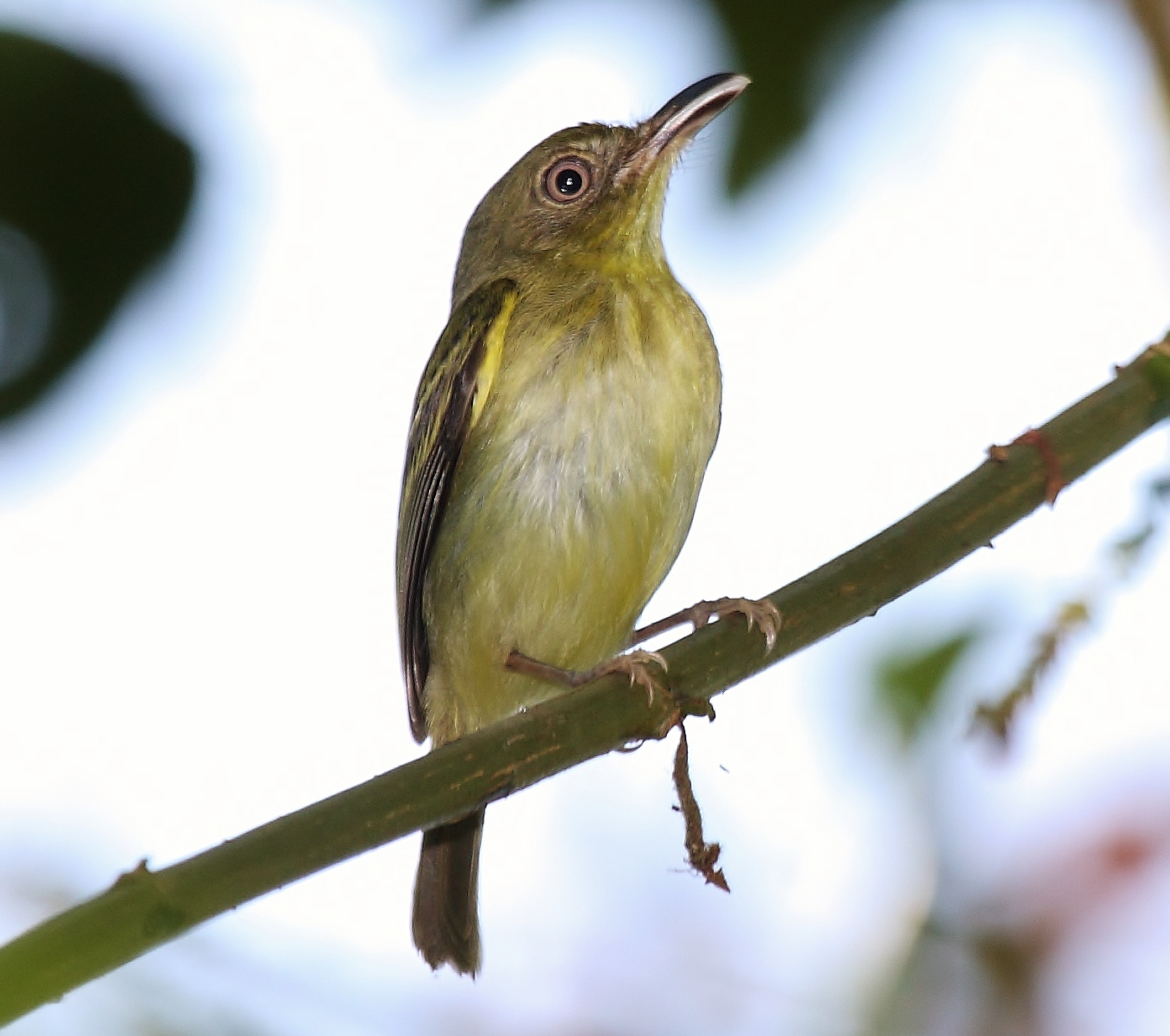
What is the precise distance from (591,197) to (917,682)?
287 centimetres

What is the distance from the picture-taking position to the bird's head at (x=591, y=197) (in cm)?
396

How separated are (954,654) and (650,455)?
1.82m

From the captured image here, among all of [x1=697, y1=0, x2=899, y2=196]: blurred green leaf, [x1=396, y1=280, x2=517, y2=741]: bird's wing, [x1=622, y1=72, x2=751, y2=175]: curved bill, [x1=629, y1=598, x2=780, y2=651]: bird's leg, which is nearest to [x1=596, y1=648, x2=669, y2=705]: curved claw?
[x1=629, y1=598, x2=780, y2=651]: bird's leg

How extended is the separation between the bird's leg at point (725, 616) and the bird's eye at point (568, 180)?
4.39 feet

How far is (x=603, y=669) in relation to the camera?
2.59 m

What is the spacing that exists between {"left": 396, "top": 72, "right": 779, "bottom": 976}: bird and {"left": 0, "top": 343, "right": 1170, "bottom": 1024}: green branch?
1205mm

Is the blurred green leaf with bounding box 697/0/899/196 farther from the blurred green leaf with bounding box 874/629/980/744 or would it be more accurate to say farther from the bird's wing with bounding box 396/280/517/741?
the bird's wing with bounding box 396/280/517/741

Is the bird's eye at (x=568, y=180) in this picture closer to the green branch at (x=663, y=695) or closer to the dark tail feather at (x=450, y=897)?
the dark tail feather at (x=450, y=897)

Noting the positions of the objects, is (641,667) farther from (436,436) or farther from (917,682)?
(436,436)

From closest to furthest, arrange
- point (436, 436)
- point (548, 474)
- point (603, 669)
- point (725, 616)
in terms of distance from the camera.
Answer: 1. point (725, 616)
2. point (603, 669)
3. point (548, 474)
4. point (436, 436)

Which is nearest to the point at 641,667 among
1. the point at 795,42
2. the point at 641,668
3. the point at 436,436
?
the point at 641,668

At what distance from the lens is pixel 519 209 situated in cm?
448

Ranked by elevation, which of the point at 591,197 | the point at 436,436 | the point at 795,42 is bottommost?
the point at 795,42

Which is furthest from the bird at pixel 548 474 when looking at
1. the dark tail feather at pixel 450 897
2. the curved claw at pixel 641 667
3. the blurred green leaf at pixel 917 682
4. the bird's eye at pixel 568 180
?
the blurred green leaf at pixel 917 682
